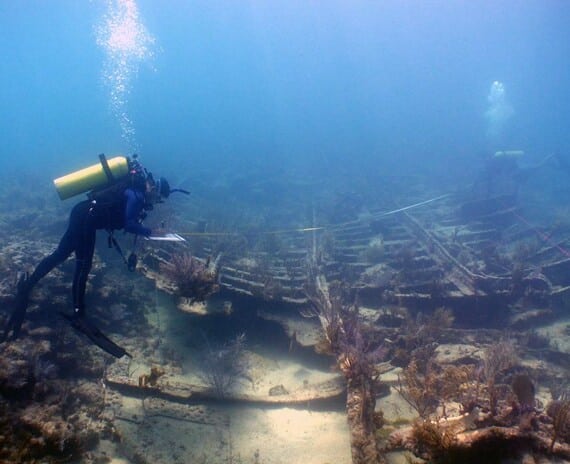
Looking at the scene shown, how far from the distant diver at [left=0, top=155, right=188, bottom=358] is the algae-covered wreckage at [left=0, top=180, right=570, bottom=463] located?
0.91 m

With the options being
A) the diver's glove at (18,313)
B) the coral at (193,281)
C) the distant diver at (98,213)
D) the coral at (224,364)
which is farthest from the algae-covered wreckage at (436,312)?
the diver's glove at (18,313)

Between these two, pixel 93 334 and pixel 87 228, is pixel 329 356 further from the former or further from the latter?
pixel 87 228

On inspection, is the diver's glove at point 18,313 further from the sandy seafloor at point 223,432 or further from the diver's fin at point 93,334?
the sandy seafloor at point 223,432

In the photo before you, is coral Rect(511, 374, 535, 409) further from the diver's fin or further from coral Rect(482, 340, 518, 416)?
the diver's fin

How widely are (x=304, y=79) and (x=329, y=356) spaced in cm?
16206

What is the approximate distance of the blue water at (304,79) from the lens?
162 feet

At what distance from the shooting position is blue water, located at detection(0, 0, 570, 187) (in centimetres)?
4931

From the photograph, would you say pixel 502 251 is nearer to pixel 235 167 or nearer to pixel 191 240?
pixel 191 240

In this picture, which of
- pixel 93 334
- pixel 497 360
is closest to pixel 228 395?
pixel 93 334

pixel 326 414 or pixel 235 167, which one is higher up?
pixel 235 167

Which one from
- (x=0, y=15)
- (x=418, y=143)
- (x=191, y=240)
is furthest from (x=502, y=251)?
(x=0, y=15)

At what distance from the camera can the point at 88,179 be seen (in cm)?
571

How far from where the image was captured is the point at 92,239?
5613 millimetres

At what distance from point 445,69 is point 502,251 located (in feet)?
497
